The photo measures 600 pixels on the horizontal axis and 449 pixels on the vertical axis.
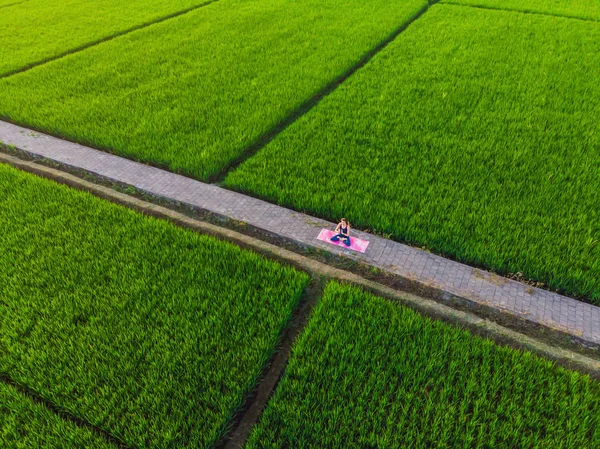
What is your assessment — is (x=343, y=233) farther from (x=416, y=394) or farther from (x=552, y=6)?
(x=552, y=6)

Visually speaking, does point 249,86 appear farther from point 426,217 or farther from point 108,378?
point 108,378

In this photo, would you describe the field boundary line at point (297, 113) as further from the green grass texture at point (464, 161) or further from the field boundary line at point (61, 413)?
the field boundary line at point (61, 413)

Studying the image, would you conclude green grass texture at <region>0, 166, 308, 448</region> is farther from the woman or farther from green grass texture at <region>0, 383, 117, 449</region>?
the woman

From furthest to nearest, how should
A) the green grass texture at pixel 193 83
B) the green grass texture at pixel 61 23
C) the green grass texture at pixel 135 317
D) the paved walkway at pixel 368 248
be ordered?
the green grass texture at pixel 61 23
the green grass texture at pixel 193 83
the paved walkway at pixel 368 248
the green grass texture at pixel 135 317

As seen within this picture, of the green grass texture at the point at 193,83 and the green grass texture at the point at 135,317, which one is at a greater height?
the green grass texture at the point at 193,83

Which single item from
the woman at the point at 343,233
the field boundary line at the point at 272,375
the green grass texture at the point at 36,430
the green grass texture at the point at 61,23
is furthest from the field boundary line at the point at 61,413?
the green grass texture at the point at 61,23

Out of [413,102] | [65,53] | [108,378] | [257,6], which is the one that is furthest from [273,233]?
[257,6]

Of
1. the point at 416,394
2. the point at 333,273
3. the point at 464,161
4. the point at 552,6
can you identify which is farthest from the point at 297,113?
the point at 552,6
